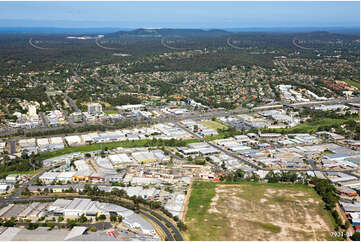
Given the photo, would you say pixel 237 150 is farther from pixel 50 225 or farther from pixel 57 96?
pixel 57 96

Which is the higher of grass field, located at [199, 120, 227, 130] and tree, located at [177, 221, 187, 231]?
tree, located at [177, 221, 187, 231]

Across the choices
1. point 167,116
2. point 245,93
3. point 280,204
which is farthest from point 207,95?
point 280,204

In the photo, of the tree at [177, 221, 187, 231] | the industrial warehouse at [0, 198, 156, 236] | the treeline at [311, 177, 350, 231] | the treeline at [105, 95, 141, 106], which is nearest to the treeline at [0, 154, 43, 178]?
the industrial warehouse at [0, 198, 156, 236]

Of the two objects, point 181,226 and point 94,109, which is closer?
point 181,226

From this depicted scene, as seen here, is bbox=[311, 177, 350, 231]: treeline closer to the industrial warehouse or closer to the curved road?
the curved road

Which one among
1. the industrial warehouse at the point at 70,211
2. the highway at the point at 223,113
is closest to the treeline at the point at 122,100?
the highway at the point at 223,113

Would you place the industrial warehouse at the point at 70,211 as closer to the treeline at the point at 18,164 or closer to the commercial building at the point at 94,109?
the treeline at the point at 18,164

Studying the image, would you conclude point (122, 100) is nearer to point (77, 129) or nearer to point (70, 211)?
point (77, 129)

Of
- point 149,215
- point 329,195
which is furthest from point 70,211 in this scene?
point 329,195
